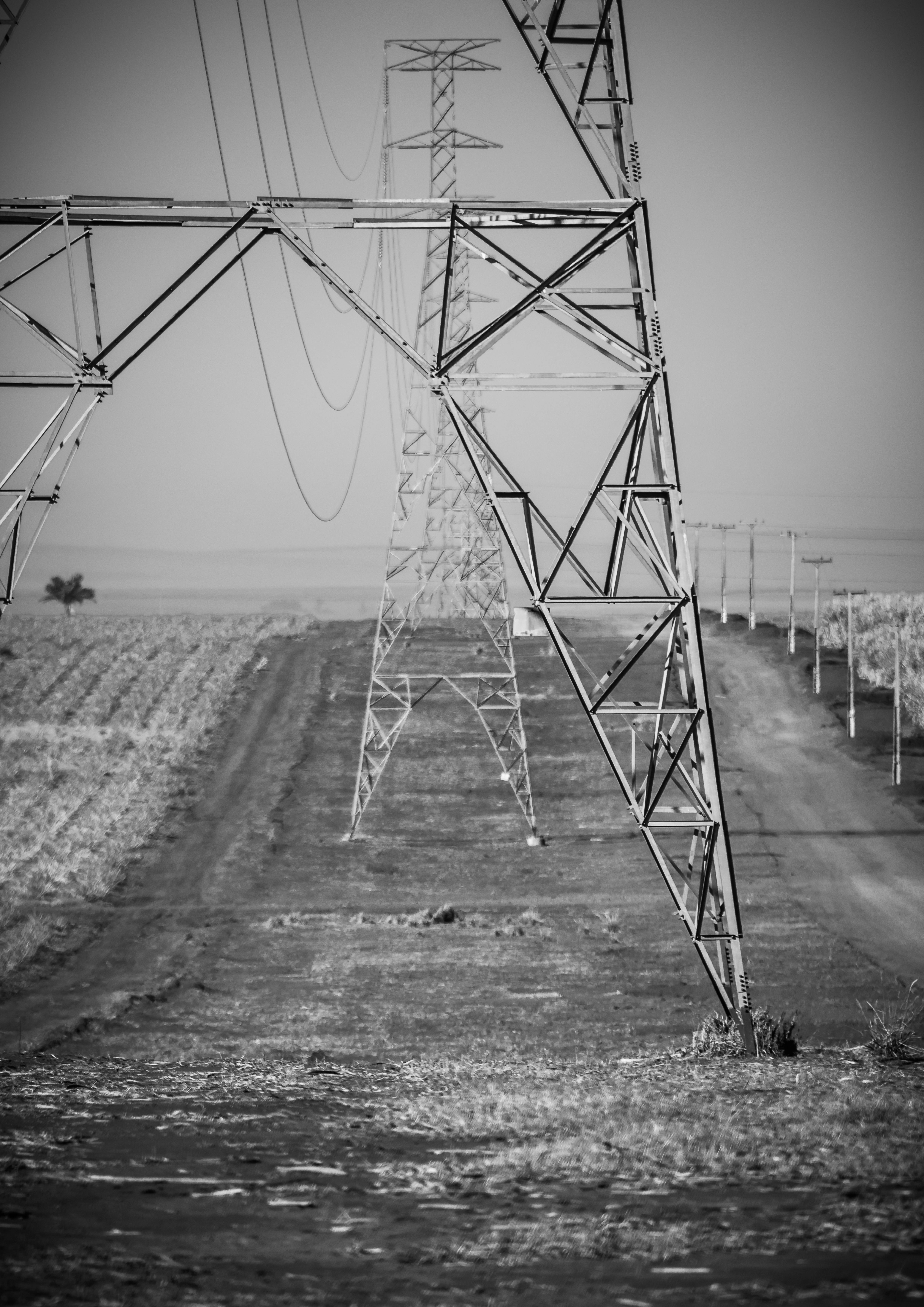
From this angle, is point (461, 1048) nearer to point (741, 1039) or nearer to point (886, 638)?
point (741, 1039)

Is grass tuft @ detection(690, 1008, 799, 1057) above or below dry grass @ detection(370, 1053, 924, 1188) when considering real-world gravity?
below

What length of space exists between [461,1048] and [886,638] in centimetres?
5375

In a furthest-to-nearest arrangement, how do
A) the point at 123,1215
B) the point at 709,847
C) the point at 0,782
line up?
the point at 0,782, the point at 709,847, the point at 123,1215

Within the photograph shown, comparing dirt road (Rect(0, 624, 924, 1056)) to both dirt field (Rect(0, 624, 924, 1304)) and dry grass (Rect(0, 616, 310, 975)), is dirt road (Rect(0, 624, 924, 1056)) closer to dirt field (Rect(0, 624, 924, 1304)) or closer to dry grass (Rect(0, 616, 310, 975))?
dirt field (Rect(0, 624, 924, 1304))

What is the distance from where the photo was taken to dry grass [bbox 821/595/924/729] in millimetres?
53719

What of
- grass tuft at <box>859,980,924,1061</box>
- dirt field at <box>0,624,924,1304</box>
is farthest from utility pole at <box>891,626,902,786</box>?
grass tuft at <box>859,980,924,1061</box>

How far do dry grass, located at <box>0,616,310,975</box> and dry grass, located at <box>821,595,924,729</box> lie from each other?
2779cm

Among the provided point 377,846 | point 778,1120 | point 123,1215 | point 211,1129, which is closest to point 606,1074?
point 778,1120

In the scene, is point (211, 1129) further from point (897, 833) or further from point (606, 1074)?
point (897, 833)

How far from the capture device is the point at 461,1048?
1880cm

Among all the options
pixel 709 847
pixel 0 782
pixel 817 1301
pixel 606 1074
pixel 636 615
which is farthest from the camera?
pixel 636 615

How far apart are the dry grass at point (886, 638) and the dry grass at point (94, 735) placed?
91.2ft

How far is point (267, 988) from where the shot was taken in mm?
24047

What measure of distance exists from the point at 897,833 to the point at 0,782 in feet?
96.9
